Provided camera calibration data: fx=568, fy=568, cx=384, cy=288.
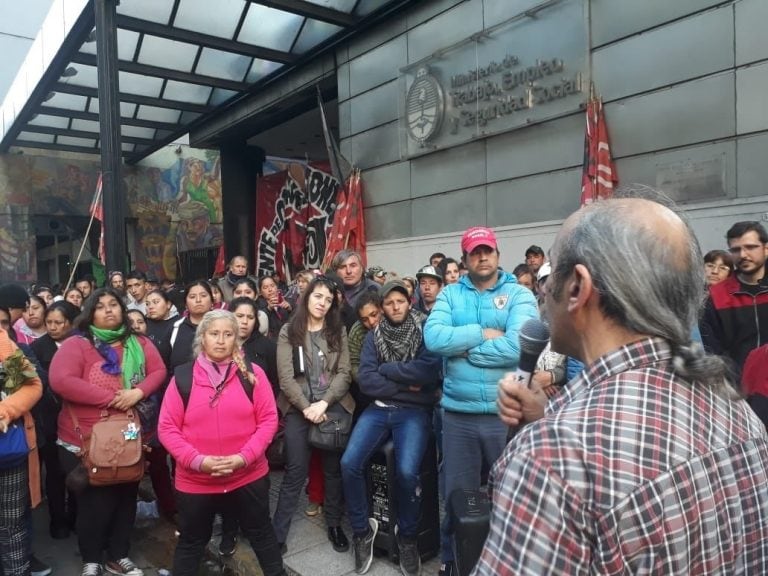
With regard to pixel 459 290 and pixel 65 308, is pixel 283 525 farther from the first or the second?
pixel 65 308

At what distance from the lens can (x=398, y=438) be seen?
12.1ft

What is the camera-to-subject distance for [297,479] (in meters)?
3.94

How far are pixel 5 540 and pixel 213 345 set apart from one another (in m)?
1.77

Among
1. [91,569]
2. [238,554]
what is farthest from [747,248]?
[91,569]

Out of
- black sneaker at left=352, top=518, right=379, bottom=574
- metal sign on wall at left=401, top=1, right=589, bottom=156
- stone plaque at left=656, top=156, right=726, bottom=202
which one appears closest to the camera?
black sneaker at left=352, top=518, right=379, bottom=574

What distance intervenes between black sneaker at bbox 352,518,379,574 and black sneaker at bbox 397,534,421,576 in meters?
0.23

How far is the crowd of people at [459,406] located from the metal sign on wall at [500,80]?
323cm

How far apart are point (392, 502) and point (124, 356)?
212cm

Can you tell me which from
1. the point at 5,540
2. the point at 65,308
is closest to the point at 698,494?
the point at 5,540

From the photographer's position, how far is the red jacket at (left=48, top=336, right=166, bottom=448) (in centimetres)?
369

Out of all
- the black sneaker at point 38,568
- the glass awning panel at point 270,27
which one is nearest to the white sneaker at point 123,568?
the black sneaker at point 38,568

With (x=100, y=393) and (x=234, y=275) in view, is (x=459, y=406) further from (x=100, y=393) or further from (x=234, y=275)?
(x=234, y=275)

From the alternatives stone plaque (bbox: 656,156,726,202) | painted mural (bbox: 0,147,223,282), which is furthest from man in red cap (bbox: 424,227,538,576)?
painted mural (bbox: 0,147,223,282)

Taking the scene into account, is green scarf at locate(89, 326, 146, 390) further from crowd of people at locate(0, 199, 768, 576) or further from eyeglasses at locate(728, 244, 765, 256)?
eyeglasses at locate(728, 244, 765, 256)
